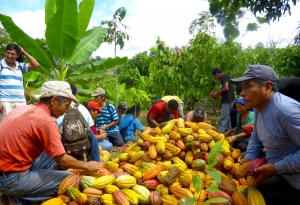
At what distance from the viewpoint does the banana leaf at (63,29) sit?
270 inches

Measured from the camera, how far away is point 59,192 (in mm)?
3562

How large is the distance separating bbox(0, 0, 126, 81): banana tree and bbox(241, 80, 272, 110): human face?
4.76 meters

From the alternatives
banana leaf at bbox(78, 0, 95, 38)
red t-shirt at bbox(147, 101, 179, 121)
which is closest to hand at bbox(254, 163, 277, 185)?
red t-shirt at bbox(147, 101, 179, 121)

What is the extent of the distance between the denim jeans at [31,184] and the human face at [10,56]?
123 inches

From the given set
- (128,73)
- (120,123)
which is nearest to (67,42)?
(120,123)

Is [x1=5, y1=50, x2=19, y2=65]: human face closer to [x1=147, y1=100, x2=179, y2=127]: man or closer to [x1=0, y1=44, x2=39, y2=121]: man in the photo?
[x1=0, y1=44, x2=39, y2=121]: man

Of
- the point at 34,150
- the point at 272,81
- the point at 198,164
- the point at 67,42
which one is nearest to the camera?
the point at 272,81

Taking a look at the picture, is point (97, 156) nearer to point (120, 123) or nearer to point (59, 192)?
point (59, 192)

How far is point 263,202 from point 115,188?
1384mm

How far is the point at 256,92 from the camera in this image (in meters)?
2.99

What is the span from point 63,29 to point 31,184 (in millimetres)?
4272

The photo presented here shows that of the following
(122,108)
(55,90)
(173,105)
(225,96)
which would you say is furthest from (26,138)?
(225,96)

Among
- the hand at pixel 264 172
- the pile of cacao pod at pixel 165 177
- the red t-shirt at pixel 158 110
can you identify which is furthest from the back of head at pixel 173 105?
the hand at pixel 264 172

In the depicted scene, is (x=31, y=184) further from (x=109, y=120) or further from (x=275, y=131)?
(x=109, y=120)
